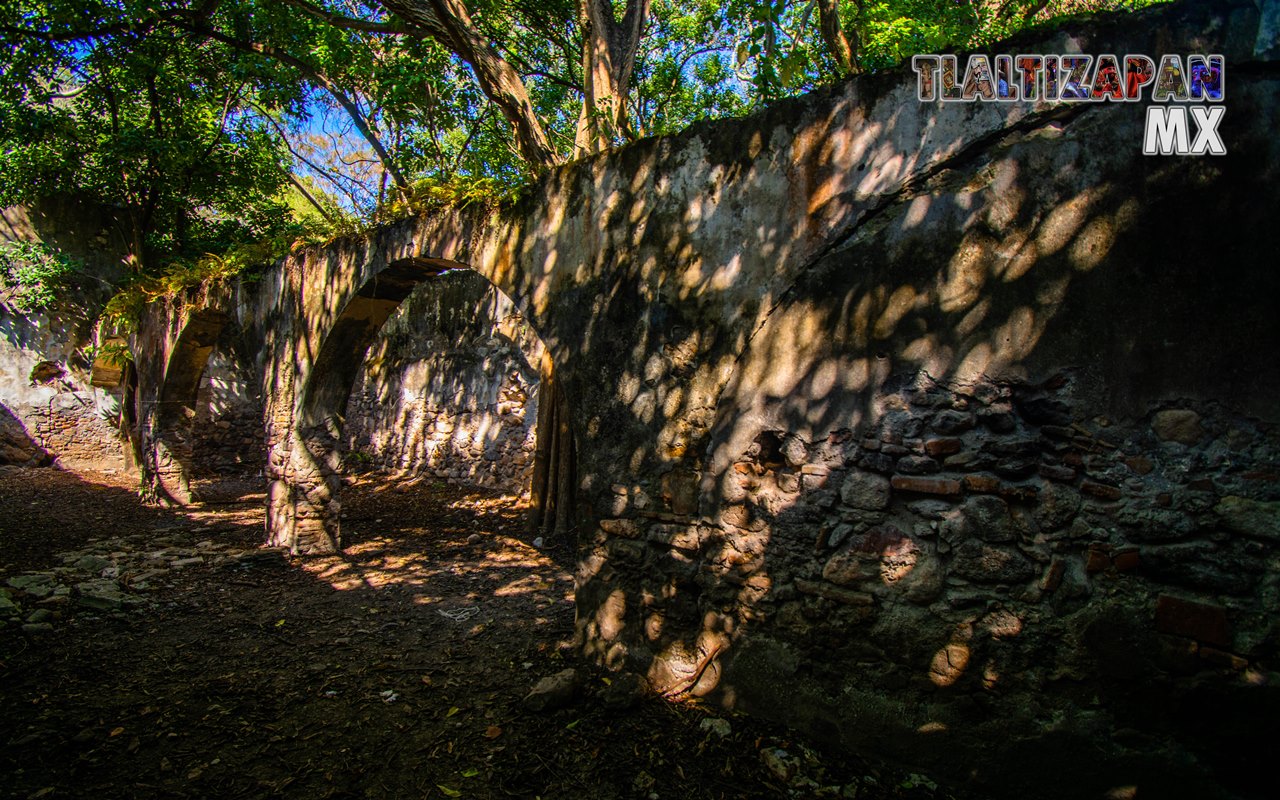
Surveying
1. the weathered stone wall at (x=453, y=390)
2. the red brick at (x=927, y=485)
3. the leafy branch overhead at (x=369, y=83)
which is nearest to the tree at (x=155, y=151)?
the leafy branch overhead at (x=369, y=83)

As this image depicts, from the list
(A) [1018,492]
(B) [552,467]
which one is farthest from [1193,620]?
(B) [552,467]

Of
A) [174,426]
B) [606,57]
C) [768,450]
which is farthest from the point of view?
[174,426]

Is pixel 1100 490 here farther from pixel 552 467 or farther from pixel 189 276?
pixel 189 276

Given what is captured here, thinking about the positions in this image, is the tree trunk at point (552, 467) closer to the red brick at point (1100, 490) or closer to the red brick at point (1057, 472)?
the red brick at point (1057, 472)

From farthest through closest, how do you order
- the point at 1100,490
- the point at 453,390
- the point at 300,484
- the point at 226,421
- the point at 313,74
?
the point at 226,421 < the point at 453,390 < the point at 313,74 < the point at 300,484 < the point at 1100,490

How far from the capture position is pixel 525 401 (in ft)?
29.2

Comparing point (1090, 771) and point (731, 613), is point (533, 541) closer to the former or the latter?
point (731, 613)

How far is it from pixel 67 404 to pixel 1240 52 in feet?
51.6

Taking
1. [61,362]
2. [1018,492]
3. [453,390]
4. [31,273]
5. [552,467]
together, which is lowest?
[552,467]

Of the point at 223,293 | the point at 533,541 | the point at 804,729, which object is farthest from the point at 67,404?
the point at 804,729

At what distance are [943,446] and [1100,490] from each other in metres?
0.52

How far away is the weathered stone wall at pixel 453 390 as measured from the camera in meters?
8.96

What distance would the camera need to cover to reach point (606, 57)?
6055 millimetres

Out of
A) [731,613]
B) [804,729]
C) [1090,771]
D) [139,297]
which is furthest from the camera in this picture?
[139,297]
